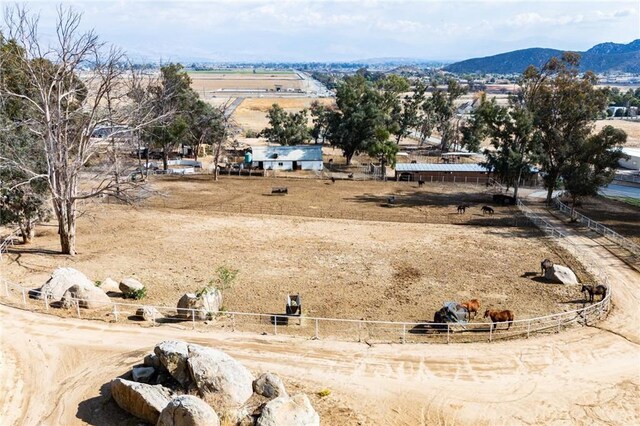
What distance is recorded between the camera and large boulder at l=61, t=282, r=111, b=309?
24.2 metres

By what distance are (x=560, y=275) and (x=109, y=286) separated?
84.3 feet

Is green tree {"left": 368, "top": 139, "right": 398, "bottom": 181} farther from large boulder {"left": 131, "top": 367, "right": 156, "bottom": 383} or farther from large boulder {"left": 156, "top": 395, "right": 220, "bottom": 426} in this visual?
large boulder {"left": 156, "top": 395, "right": 220, "bottom": 426}

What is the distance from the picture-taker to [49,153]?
30359mm

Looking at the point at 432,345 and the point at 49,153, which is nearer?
the point at 432,345

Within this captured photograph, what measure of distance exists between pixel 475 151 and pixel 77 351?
78.4m

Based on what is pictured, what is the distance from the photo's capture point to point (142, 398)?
15.9m

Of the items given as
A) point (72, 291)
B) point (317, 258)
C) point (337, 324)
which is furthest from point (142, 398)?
point (317, 258)

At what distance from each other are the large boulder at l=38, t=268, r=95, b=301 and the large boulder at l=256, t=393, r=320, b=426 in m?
14.2

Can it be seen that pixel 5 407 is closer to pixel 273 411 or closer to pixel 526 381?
pixel 273 411

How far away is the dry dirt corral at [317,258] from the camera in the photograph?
88.7 feet

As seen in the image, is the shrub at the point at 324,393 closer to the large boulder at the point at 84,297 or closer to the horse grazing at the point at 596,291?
the large boulder at the point at 84,297

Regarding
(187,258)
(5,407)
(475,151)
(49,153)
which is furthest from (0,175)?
(475,151)

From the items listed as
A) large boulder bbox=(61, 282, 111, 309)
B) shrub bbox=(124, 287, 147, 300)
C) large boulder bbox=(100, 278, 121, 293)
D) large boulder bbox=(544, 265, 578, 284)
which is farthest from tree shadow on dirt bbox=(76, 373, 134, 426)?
large boulder bbox=(544, 265, 578, 284)

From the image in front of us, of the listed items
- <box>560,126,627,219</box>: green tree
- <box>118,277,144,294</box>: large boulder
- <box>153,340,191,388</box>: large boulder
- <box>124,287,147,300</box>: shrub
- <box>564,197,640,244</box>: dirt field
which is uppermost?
<box>560,126,627,219</box>: green tree
